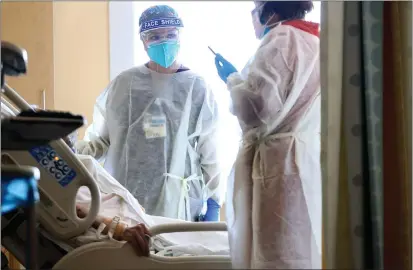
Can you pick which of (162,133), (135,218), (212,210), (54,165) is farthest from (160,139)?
(54,165)

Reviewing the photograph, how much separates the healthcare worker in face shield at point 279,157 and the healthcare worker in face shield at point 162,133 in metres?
0.86

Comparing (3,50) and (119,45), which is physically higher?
(119,45)

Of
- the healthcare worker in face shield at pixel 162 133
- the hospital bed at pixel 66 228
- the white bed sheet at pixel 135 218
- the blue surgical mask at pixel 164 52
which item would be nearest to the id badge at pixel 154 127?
the healthcare worker in face shield at pixel 162 133

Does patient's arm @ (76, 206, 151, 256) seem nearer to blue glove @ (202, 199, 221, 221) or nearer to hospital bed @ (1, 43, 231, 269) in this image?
hospital bed @ (1, 43, 231, 269)

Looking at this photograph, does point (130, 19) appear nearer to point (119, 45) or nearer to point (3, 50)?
point (119, 45)

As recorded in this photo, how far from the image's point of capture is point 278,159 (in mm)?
1449

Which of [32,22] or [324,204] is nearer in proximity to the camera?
[324,204]

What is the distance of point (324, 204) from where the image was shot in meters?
1.29

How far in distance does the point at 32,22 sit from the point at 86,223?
1.55 meters

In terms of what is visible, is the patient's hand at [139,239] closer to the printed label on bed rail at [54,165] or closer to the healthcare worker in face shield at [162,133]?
the printed label on bed rail at [54,165]

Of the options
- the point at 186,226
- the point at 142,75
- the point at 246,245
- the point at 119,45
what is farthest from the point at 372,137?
the point at 119,45

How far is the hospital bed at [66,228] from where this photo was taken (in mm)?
1482

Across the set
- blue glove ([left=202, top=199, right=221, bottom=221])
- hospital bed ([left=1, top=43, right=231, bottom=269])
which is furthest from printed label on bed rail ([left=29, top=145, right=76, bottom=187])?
blue glove ([left=202, top=199, right=221, bottom=221])

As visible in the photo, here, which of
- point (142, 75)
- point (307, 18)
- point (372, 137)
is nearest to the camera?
point (372, 137)
